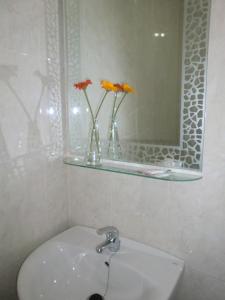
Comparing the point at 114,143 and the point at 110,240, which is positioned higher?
the point at 114,143

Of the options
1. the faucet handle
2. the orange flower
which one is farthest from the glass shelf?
the orange flower

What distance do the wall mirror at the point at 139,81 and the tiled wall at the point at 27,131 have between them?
11cm

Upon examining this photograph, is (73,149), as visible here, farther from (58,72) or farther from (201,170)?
(201,170)

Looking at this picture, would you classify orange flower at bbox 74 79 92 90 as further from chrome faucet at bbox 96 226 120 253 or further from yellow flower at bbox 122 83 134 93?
chrome faucet at bbox 96 226 120 253

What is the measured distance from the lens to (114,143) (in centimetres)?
116

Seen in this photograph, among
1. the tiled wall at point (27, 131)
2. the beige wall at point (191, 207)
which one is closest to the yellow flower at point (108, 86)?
the tiled wall at point (27, 131)

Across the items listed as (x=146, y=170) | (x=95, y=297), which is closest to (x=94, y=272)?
(x=95, y=297)

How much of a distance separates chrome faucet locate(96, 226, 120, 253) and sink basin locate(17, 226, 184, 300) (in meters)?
0.03

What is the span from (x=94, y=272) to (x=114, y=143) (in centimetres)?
58

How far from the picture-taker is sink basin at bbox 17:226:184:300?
0.89 m

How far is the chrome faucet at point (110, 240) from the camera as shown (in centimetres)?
100

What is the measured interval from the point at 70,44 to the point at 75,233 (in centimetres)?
94

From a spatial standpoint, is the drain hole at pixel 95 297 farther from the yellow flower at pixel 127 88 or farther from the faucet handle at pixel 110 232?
the yellow flower at pixel 127 88

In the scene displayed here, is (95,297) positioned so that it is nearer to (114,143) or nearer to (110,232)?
(110,232)
